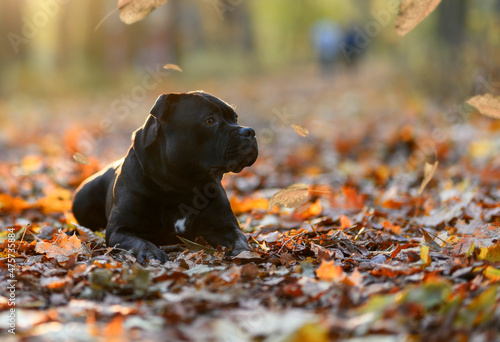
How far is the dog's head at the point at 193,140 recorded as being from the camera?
349cm

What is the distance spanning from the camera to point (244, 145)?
3457mm

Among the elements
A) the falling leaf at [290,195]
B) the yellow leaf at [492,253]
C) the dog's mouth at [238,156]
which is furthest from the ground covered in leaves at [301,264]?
the dog's mouth at [238,156]

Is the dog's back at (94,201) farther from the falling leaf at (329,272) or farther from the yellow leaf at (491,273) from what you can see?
the yellow leaf at (491,273)

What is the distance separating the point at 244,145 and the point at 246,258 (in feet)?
2.29

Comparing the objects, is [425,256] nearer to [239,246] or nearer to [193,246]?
[239,246]

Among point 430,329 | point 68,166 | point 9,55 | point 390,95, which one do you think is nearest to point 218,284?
point 430,329

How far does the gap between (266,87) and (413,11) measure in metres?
22.3

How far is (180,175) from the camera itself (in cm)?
363

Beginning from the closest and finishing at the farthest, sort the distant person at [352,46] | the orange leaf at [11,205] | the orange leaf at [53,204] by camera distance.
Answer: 1. the orange leaf at [11,205]
2. the orange leaf at [53,204]
3. the distant person at [352,46]

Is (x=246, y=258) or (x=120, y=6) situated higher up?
(x=120, y=6)

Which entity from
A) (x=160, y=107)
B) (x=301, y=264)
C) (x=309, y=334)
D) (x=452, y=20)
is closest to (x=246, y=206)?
(x=160, y=107)

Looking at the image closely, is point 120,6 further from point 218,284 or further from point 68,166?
point 68,166

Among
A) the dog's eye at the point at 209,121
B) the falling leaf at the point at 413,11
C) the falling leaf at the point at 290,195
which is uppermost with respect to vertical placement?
the falling leaf at the point at 413,11

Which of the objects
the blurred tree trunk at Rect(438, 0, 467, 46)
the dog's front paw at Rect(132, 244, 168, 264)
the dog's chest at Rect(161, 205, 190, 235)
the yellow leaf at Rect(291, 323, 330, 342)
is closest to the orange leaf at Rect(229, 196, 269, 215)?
the dog's chest at Rect(161, 205, 190, 235)
